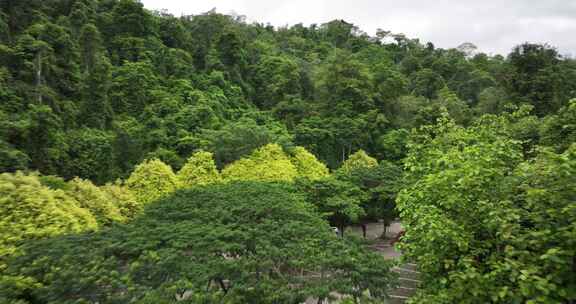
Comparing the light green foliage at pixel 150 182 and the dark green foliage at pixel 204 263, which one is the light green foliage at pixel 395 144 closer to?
the light green foliage at pixel 150 182

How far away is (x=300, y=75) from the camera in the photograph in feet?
134

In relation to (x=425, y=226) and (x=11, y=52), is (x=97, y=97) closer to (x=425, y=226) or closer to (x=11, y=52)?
(x=11, y=52)

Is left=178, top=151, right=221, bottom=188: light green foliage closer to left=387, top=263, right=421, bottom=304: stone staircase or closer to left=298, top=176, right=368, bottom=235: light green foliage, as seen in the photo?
left=298, top=176, right=368, bottom=235: light green foliage

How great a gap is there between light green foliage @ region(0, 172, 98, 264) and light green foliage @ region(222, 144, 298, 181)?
1022cm

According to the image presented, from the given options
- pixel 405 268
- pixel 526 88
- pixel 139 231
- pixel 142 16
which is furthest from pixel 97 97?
pixel 526 88

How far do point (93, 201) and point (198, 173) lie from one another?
5803 mm

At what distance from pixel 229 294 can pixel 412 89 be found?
40818 mm

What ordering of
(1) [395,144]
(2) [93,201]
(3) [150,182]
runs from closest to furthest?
(2) [93,201], (3) [150,182], (1) [395,144]

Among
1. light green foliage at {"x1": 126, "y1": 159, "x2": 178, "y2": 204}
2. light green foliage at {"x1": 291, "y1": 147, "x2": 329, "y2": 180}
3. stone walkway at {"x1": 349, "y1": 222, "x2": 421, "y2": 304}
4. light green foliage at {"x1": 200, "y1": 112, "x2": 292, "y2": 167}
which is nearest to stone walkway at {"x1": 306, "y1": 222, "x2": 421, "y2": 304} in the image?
stone walkway at {"x1": 349, "y1": 222, "x2": 421, "y2": 304}

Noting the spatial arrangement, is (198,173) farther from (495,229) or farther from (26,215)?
(495,229)

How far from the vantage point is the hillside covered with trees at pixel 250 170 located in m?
4.68

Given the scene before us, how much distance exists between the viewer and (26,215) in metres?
6.87

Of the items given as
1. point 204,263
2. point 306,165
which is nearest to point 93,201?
point 204,263

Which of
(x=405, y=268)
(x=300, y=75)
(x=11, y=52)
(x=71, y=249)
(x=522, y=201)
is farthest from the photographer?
(x=300, y=75)
